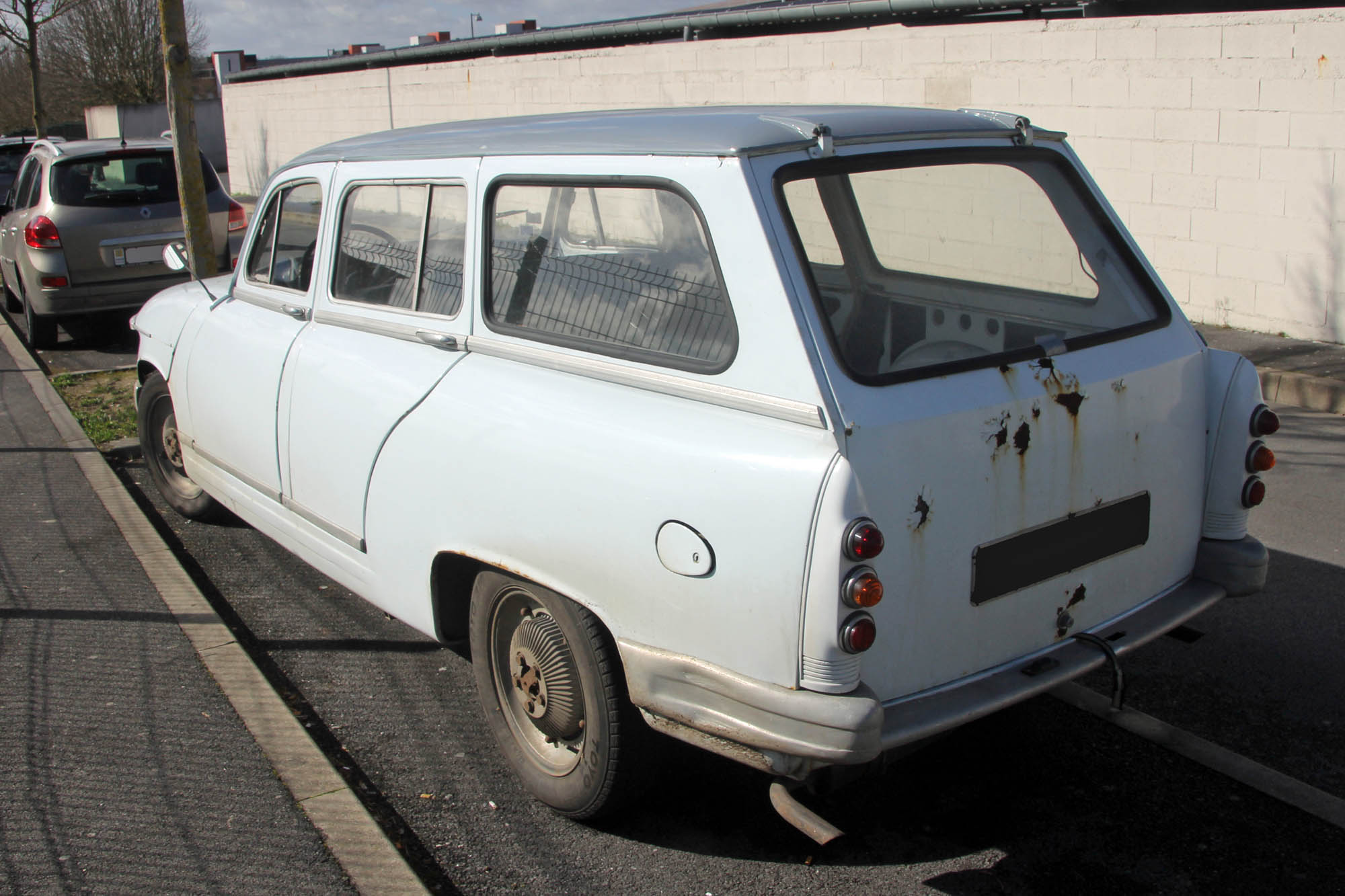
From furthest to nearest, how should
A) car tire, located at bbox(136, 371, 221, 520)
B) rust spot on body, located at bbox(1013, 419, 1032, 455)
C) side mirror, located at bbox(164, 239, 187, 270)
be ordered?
1. car tire, located at bbox(136, 371, 221, 520)
2. side mirror, located at bbox(164, 239, 187, 270)
3. rust spot on body, located at bbox(1013, 419, 1032, 455)

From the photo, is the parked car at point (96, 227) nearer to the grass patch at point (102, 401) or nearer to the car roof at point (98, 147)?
the car roof at point (98, 147)

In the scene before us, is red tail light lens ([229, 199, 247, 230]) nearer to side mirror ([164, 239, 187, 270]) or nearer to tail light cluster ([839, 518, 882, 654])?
side mirror ([164, 239, 187, 270])

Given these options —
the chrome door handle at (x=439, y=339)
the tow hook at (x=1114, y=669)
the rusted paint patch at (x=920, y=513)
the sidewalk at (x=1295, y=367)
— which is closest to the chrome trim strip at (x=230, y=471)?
the chrome door handle at (x=439, y=339)

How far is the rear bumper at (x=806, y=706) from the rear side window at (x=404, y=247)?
1.44 meters

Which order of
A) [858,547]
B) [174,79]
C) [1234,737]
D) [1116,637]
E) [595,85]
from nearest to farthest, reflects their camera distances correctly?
[858,547] < [1116,637] < [1234,737] < [174,79] < [595,85]

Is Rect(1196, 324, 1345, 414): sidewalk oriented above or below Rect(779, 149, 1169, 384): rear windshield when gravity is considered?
below

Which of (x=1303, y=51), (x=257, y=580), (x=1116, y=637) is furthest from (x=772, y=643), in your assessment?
(x=1303, y=51)

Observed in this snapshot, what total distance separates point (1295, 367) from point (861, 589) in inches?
269

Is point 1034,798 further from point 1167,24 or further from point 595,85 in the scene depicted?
point 595,85

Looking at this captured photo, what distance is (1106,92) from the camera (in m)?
9.82

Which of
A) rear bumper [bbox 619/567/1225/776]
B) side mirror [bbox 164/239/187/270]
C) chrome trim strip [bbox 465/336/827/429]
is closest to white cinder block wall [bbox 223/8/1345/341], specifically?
rear bumper [bbox 619/567/1225/776]

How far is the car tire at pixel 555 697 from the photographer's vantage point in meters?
3.01

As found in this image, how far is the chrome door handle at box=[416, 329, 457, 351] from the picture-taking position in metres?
3.52

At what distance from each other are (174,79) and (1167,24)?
7.66 metres
